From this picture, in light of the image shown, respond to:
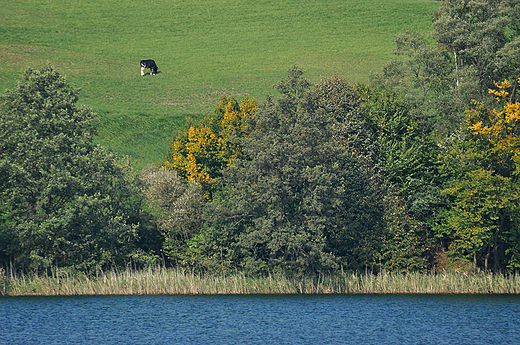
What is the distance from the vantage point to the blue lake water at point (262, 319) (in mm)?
34031

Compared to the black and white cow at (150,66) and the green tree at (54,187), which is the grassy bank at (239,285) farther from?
the black and white cow at (150,66)

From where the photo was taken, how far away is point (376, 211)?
56781 millimetres

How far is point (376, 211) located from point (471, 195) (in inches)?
338

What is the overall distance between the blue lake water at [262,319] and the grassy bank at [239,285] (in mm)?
1630

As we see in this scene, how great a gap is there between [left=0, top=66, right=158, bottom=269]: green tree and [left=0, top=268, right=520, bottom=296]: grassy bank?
7.68 ft

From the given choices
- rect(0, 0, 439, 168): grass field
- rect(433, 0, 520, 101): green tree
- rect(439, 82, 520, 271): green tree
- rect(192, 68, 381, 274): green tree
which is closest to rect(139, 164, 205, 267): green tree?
rect(192, 68, 381, 274): green tree

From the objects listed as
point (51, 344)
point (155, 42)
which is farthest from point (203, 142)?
point (155, 42)

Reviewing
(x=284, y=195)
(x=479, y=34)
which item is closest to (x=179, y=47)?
(x=479, y=34)

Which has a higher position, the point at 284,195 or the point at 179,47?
the point at 179,47

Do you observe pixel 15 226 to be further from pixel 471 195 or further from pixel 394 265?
pixel 471 195

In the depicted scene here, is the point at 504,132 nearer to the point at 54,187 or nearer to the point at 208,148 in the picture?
the point at 208,148

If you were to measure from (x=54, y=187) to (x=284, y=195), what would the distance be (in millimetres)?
19809

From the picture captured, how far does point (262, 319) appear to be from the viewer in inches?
1548

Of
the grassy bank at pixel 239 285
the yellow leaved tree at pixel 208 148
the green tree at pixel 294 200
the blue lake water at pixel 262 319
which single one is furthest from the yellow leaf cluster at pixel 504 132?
the yellow leaved tree at pixel 208 148
